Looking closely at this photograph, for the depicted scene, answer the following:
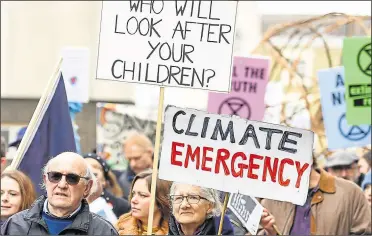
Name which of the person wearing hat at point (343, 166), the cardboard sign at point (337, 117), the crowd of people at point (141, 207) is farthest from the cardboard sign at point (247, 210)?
the cardboard sign at point (337, 117)

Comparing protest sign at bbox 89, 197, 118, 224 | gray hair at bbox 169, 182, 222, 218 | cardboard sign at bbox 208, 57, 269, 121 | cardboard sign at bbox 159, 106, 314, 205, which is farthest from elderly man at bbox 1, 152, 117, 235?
cardboard sign at bbox 208, 57, 269, 121

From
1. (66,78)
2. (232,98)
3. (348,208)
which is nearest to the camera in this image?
(348,208)

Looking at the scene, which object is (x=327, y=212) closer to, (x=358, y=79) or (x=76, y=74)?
(x=358, y=79)

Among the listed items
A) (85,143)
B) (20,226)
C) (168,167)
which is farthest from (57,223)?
(85,143)

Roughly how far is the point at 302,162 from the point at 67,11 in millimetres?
15103

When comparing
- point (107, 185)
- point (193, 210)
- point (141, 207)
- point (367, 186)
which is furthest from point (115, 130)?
point (193, 210)

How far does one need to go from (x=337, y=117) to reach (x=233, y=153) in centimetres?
557

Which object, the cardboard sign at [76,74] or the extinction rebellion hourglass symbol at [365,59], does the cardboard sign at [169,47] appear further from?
the cardboard sign at [76,74]

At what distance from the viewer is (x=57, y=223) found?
6.33 metres

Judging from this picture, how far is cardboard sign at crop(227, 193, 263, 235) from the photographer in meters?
8.32

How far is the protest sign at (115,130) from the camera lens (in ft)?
51.4

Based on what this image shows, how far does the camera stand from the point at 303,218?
29.8 feet

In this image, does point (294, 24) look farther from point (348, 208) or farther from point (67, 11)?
point (67, 11)

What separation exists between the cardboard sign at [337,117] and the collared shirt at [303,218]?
9.35 ft
